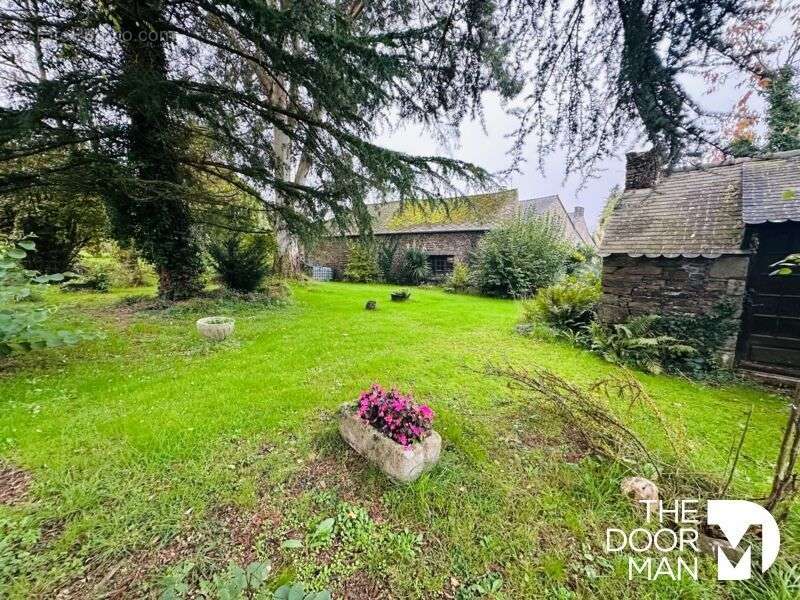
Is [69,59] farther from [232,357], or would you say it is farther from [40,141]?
[232,357]

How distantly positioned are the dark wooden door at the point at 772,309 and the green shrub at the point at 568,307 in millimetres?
2331

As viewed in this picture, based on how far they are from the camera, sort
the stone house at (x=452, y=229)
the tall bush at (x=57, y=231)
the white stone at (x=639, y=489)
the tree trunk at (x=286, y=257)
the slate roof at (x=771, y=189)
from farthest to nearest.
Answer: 1. the stone house at (x=452, y=229)
2. the tree trunk at (x=286, y=257)
3. the tall bush at (x=57, y=231)
4. the slate roof at (x=771, y=189)
5. the white stone at (x=639, y=489)

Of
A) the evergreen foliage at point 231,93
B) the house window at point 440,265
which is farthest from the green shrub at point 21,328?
the house window at point 440,265

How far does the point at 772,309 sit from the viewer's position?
507cm

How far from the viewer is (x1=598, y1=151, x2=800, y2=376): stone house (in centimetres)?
492

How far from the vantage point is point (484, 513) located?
2.12m

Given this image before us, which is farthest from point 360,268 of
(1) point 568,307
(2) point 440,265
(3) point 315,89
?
(3) point 315,89

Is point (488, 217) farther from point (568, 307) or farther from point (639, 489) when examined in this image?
point (639, 489)

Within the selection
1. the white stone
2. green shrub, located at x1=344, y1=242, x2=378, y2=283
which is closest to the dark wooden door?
the white stone

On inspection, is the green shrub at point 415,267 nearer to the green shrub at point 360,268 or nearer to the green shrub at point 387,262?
the green shrub at point 387,262

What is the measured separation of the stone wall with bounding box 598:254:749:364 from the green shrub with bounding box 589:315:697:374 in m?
0.33

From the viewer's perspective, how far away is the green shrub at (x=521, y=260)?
12.7 metres

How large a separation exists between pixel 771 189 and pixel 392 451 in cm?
771

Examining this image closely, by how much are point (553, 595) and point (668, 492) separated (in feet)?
4.12
